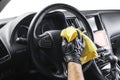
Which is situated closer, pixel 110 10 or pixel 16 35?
pixel 16 35

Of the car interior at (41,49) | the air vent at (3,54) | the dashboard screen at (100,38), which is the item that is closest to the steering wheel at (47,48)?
the car interior at (41,49)

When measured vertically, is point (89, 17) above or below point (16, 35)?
below

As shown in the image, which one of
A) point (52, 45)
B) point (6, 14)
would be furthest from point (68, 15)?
point (52, 45)

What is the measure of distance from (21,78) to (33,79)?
4.2 inches

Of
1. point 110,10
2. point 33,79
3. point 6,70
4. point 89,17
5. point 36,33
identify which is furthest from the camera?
point 110,10

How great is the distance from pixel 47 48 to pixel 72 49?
0.16 meters

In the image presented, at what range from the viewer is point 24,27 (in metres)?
1.79

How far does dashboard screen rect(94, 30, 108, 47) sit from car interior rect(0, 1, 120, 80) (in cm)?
25

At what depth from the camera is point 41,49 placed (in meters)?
1.65

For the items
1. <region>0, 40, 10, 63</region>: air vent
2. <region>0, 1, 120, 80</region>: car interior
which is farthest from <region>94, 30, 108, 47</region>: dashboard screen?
<region>0, 40, 10, 63</region>: air vent

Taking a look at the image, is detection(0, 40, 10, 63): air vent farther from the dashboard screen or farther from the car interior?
the dashboard screen

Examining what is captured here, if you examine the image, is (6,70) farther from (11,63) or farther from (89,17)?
(89,17)

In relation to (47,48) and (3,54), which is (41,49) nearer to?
(47,48)

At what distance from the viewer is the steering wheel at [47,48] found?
160cm
